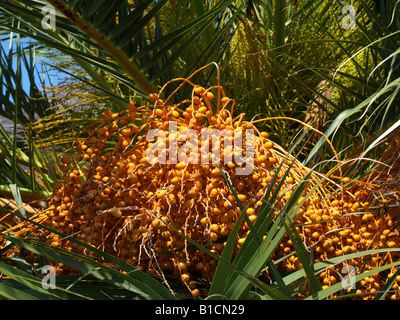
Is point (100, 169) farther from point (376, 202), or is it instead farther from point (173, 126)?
point (376, 202)

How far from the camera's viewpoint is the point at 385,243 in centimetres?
67

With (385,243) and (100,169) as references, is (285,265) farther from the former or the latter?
(100,169)

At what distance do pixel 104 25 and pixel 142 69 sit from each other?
0.12 metres

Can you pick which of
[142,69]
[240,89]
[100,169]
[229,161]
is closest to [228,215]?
[229,161]

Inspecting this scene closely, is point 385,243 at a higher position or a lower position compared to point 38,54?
lower

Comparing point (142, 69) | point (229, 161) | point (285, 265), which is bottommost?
point (285, 265)

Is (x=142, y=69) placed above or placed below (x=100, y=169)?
above

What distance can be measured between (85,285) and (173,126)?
0.73ft

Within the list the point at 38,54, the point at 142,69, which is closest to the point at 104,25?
the point at 142,69
